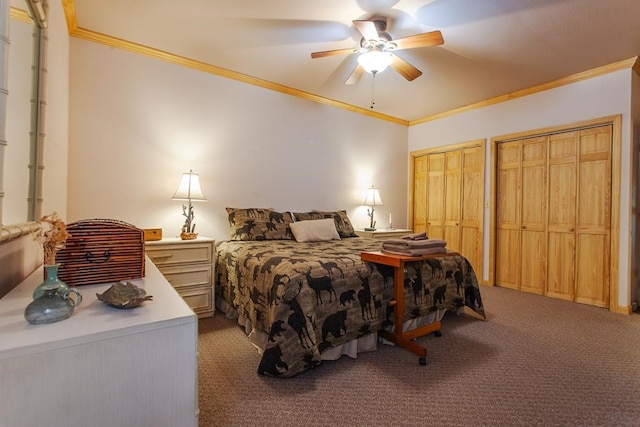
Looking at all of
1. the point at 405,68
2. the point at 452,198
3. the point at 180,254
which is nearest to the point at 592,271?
the point at 452,198

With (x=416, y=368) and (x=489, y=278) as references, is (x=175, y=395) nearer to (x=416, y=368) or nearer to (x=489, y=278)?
(x=416, y=368)

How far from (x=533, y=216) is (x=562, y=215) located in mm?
296

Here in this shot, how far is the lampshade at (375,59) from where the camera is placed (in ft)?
8.07

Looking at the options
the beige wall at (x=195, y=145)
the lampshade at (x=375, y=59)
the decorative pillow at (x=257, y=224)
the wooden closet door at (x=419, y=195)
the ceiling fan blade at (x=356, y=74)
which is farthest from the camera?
the wooden closet door at (x=419, y=195)

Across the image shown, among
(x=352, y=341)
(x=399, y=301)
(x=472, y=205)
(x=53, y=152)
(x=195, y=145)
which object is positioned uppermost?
(x=195, y=145)

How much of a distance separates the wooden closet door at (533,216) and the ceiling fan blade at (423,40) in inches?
93.0

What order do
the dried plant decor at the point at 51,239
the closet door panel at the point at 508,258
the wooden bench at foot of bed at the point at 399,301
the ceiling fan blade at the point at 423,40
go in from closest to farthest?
the dried plant decor at the point at 51,239 < the wooden bench at foot of bed at the point at 399,301 < the ceiling fan blade at the point at 423,40 < the closet door panel at the point at 508,258

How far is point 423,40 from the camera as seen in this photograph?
2.24 metres

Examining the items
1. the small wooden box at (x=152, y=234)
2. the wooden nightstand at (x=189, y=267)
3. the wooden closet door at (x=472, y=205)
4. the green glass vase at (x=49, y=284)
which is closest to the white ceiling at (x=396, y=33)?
the wooden closet door at (x=472, y=205)

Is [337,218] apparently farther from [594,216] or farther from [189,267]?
[594,216]

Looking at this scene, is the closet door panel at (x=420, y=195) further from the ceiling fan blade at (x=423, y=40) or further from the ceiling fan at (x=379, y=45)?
the ceiling fan blade at (x=423, y=40)

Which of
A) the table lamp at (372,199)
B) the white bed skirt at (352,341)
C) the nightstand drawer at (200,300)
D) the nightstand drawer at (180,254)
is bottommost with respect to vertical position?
the white bed skirt at (352,341)

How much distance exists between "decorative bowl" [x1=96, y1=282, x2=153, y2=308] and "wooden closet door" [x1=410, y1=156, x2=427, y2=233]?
460 centimetres

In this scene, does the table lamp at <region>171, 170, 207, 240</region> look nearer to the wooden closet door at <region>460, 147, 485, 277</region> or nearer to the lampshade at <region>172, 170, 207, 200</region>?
the lampshade at <region>172, 170, 207, 200</region>
